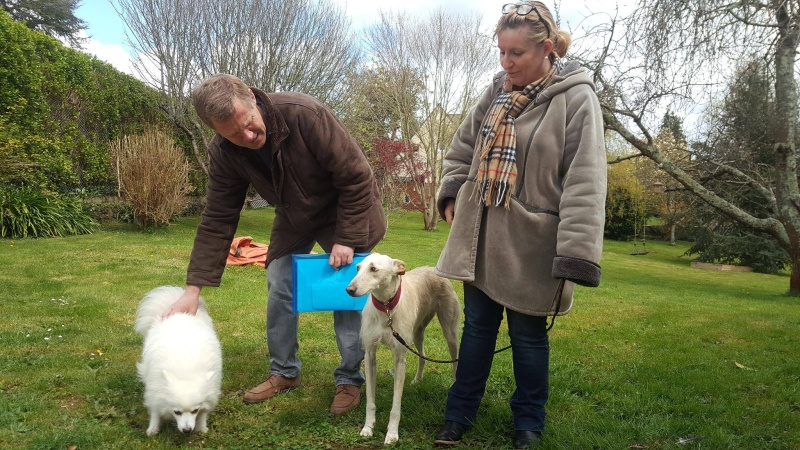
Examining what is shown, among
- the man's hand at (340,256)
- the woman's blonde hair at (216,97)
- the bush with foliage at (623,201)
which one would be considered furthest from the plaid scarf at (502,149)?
the bush with foliage at (623,201)

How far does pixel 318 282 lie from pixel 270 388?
Answer: 3.09 feet

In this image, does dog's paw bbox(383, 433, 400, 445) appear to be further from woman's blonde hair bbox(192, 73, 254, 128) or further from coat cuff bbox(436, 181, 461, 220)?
woman's blonde hair bbox(192, 73, 254, 128)

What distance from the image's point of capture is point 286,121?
338 centimetres

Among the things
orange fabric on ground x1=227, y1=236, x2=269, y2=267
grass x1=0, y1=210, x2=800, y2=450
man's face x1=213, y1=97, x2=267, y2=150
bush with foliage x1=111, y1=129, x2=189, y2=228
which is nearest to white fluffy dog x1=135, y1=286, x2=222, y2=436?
grass x1=0, y1=210, x2=800, y2=450

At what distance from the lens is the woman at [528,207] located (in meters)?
2.67

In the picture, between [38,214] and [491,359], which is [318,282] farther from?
[38,214]

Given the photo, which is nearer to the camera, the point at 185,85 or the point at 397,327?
the point at 397,327

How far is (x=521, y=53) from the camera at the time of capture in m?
2.76

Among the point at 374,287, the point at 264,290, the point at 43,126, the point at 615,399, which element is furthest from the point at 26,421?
the point at 43,126

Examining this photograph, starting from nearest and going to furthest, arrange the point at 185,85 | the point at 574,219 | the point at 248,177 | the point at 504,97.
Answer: the point at 574,219
the point at 504,97
the point at 248,177
the point at 185,85

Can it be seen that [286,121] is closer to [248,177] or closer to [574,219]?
[248,177]

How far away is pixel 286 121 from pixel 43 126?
11483 mm

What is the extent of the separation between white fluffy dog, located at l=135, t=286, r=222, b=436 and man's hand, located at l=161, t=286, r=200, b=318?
9 centimetres

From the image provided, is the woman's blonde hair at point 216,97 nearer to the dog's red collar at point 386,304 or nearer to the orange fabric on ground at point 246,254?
the dog's red collar at point 386,304
